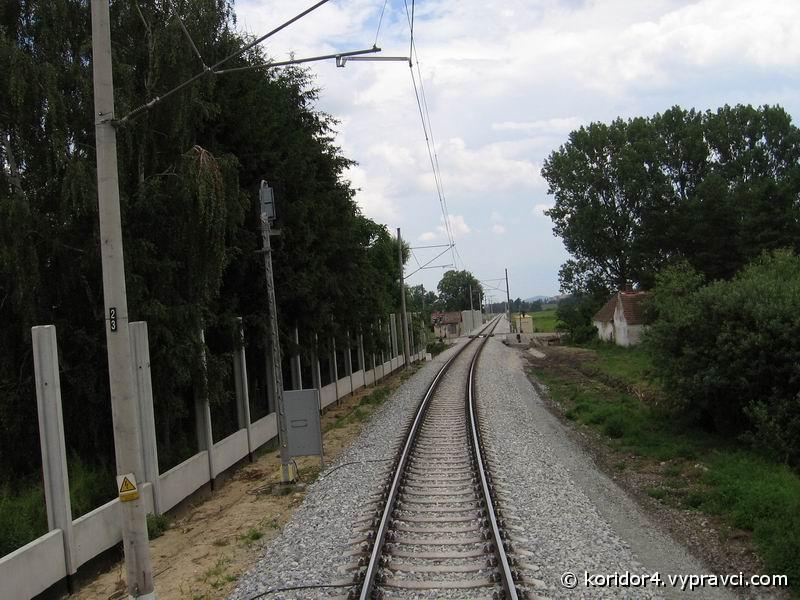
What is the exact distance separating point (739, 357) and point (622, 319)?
40.7m

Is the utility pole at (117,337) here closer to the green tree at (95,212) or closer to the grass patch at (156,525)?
the grass patch at (156,525)

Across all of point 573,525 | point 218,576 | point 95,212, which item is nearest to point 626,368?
point 573,525

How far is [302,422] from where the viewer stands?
494 inches

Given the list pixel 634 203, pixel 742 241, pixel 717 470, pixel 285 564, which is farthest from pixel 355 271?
pixel 634 203

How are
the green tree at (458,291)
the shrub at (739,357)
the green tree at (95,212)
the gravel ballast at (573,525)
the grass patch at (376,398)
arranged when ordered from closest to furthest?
the gravel ballast at (573,525) → the green tree at (95,212) → the shrub at (739,357) → the grass patch at (376,398) → the green tree at (458,291)

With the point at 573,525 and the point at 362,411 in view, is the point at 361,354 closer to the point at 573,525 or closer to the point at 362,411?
the point at 362,411

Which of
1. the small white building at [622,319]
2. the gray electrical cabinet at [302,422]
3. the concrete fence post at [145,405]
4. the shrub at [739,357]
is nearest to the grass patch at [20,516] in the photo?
the concrete fence post at [145,405]

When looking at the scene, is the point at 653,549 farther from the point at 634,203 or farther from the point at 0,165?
the point at 634,203

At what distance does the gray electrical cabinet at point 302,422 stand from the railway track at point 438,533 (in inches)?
65.2

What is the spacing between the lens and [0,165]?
416 inches

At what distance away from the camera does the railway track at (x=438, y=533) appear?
6391 mm

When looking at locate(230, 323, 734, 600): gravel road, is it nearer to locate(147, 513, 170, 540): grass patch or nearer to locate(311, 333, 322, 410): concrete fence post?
locate(147, 513, 170, 540): grass patch

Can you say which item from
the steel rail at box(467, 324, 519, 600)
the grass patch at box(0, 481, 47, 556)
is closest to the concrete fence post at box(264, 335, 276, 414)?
the steel rail at box(467, 324, 519, 600)

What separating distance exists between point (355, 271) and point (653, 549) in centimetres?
1681
